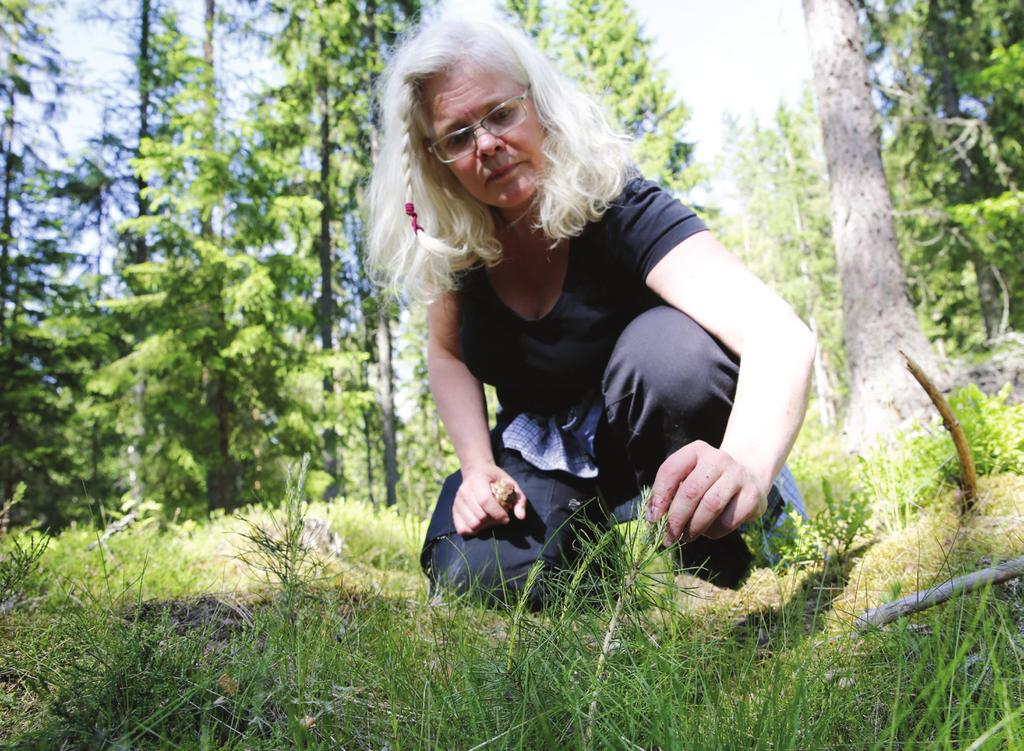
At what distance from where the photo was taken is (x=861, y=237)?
18.0ft

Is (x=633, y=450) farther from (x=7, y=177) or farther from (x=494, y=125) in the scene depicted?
(x=7, y=177)

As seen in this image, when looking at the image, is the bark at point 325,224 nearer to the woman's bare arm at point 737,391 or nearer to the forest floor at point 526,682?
the woman's bare arm at point 737,391

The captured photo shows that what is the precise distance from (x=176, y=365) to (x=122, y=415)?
1918 mm

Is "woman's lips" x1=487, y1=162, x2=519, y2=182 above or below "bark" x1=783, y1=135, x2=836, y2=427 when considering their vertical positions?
above

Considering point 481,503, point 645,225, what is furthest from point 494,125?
point 481,503

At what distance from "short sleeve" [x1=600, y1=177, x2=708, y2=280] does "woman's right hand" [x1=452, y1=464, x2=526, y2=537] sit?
952mm

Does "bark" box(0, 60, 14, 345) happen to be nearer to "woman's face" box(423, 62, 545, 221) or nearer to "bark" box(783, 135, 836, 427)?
"woman's face" box(423, 62, 545, 221)

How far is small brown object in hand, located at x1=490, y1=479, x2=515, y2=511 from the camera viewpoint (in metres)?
2.52

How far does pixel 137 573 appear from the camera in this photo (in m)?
2.67

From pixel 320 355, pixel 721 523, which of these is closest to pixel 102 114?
pixel 320 355

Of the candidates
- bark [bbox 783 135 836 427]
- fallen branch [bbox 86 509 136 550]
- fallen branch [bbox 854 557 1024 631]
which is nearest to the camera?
fallen branch [bbox 854 557 1024 631]

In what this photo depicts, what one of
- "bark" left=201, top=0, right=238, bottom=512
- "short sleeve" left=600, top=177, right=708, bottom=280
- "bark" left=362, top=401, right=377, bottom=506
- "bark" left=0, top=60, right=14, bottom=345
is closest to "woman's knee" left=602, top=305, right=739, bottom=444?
"short sleeve" left=600, top=177, right=708, bottom=280

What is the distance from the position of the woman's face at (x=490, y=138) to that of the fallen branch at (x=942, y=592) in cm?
168

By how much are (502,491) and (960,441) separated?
1.60 metres
